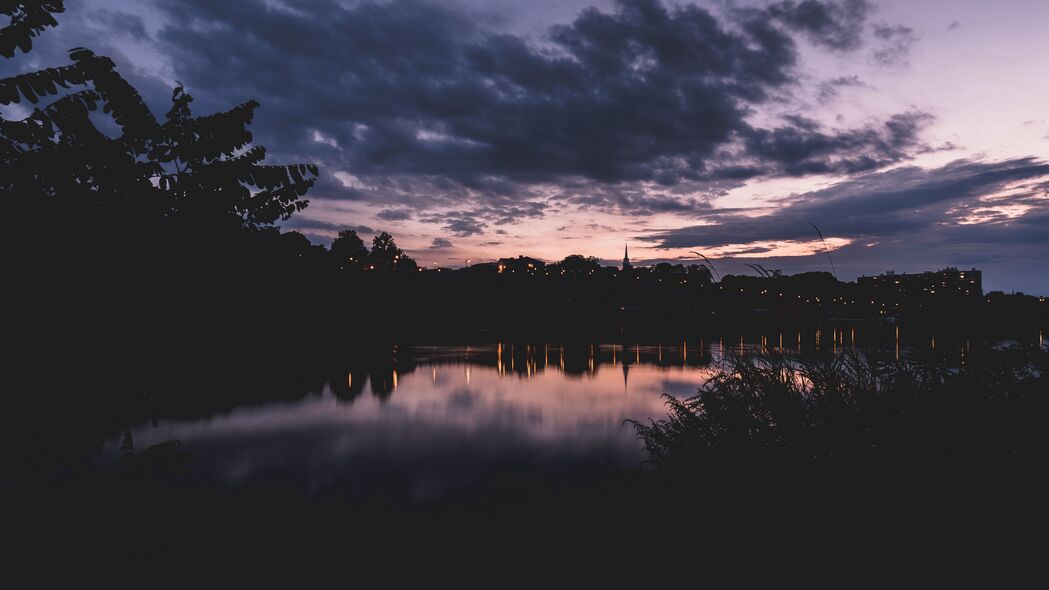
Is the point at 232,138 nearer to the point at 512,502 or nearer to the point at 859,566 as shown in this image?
the point at 859,566

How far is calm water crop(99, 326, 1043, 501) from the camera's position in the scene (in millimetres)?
22516

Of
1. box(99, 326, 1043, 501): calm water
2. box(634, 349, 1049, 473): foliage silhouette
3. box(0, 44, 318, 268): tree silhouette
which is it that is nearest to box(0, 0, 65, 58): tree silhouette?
box(0, 44, 318, 268): tree silhouette

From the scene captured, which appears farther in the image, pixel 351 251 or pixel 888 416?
pixel 351 251

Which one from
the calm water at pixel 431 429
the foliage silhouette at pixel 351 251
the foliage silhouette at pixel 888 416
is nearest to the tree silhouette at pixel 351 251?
the foliage silhouette at pixel 351 251

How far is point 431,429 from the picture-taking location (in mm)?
31875

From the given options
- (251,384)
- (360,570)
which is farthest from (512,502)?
(251,384)

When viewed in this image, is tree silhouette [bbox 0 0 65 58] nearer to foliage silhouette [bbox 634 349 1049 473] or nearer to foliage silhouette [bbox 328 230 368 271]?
foliage silhouette [bbox 634 349 1049 473]

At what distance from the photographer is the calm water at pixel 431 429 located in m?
22.5

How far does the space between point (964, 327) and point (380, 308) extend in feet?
346

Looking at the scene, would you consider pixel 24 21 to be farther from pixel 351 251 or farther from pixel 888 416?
pixel 351 251

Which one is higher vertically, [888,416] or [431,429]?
[888,416]

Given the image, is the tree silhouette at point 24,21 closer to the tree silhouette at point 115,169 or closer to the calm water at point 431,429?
the tree silhouette at point 115,169

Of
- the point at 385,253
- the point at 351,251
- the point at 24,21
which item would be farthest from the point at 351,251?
the point at 24,21

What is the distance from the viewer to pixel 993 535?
665 centimetres
